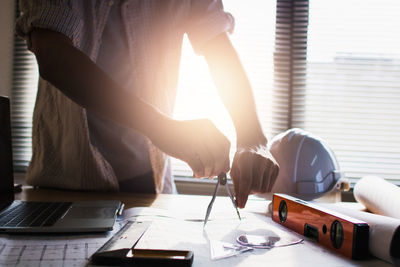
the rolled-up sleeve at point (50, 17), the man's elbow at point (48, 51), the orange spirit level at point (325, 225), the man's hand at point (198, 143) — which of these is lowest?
the orange spirit level at point (325, 225)

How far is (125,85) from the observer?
0.97m

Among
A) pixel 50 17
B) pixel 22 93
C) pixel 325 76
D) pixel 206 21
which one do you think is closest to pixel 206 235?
pixel 50 17

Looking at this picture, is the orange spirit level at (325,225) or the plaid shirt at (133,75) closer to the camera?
the orange spirit level at (325,225)

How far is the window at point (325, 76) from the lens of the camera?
6.37ft

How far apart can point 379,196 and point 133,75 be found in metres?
0.71

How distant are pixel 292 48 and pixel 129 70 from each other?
1.31 meters

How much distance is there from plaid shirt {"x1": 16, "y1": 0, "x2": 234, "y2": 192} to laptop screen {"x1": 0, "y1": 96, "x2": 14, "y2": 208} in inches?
9.0

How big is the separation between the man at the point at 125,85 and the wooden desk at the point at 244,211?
58 millimetres

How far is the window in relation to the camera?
6.37 ft

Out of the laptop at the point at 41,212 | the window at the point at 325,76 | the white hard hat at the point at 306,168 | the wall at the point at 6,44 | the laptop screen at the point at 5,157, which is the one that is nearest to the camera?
the laptop at the point at 41,212

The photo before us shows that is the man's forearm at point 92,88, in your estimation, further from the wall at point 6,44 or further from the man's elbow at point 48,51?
the wall at point 6,44

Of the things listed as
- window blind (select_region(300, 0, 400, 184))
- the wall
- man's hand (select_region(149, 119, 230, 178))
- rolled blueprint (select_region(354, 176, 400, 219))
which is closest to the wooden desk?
man's hand (select_region(149, 119, 230, 178))

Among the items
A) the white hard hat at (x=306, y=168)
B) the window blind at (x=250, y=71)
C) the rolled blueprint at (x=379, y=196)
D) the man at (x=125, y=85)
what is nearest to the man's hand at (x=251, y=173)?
the man at (x=125, y=85)

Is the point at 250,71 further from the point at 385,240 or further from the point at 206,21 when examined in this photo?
the point at 385,240
